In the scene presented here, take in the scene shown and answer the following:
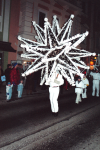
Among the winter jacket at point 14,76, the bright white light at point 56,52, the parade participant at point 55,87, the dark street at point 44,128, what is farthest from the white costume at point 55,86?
the winter jacket at point 14,76

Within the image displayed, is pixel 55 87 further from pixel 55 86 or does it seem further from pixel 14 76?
pixel 14 76

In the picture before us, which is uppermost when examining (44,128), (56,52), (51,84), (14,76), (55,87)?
(56,52)

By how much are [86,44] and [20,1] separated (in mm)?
10851

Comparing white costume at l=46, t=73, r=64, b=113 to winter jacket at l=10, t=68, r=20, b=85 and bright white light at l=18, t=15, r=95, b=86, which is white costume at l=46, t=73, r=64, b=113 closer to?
bright white light at l=18, t=15, r=95, b=86

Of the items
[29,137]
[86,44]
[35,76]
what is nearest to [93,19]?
[86,44]

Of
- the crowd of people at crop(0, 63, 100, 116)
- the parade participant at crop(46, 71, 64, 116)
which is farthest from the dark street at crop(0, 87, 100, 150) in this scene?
the crowd of people at crop(0, 63, 100, 116)

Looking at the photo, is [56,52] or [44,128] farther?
[44,128]

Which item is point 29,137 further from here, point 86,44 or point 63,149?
point 86,44

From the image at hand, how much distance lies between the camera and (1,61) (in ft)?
40.3

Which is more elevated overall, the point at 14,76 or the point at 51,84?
the point at 14,76

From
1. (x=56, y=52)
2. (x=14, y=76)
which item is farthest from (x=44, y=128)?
(x=14, y=76)

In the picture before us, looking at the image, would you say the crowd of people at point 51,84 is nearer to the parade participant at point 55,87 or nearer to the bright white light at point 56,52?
the parade participant at point 55,87

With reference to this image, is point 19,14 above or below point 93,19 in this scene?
below

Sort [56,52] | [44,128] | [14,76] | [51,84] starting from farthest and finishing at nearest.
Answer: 1. [14,76]
2. [51,84]
3. [44,128]
4. [56,52]
